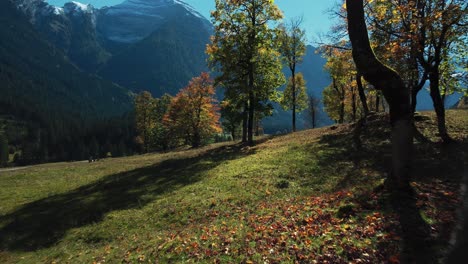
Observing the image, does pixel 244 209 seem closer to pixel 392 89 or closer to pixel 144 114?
pixel 392 89

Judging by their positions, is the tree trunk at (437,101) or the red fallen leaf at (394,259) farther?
the tree trunk at (437,101)

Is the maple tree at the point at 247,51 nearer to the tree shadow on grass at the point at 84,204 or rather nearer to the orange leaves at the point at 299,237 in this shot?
the tree shadow on grass at the point at 84,204

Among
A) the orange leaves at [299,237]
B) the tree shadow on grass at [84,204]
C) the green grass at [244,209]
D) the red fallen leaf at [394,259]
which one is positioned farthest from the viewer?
the tree shadow on grass at [84,204]

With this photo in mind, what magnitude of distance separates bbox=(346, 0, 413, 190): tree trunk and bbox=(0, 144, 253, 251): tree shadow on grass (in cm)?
1518

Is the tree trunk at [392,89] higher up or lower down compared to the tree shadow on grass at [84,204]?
higher up

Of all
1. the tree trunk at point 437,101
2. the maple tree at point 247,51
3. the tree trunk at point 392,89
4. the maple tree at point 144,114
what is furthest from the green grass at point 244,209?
the maple tree at point 144,114

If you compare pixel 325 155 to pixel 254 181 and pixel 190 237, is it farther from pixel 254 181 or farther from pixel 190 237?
pixel 190 237

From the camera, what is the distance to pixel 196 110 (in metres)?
69.1

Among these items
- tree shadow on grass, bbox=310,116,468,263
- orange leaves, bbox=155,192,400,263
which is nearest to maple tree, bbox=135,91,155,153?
tree shadow on grass, bbox=310,116,468,263

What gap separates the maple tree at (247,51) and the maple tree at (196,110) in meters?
29.2

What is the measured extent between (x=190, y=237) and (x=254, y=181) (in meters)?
8.06

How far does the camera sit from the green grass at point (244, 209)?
31.0ft

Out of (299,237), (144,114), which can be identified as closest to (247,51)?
(299,237)

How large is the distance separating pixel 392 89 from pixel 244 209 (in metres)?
8.70
